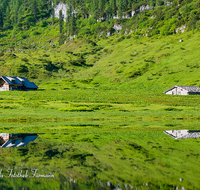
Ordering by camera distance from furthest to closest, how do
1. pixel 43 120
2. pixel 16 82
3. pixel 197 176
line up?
pixel 16 82
pixel 43 120
pixel 197 176

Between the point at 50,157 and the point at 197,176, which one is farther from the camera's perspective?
the point at 50,157

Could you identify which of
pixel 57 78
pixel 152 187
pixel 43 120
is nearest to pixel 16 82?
pixel 57 78

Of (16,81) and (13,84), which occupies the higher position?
(16,81)

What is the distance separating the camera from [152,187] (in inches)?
533

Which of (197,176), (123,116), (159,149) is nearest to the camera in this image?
(197,176)

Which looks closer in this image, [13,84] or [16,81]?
[13,84]

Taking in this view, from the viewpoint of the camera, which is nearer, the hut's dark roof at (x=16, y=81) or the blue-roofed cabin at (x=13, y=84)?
the blue-roofed cabin at (x=13, y=84)

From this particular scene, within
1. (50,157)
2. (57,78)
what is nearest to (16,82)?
(57,78)

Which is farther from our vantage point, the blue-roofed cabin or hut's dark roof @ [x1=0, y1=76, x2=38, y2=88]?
hut's dark roof @ [x1=0, y1=76, x2=38, y2=88]

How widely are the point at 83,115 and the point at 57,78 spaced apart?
140848 millimetres

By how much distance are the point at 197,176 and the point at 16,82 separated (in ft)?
401

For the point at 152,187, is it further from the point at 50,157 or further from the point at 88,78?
the point at 88,78

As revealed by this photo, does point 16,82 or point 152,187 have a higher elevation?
point 16,82

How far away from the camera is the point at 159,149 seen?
23344 mm
